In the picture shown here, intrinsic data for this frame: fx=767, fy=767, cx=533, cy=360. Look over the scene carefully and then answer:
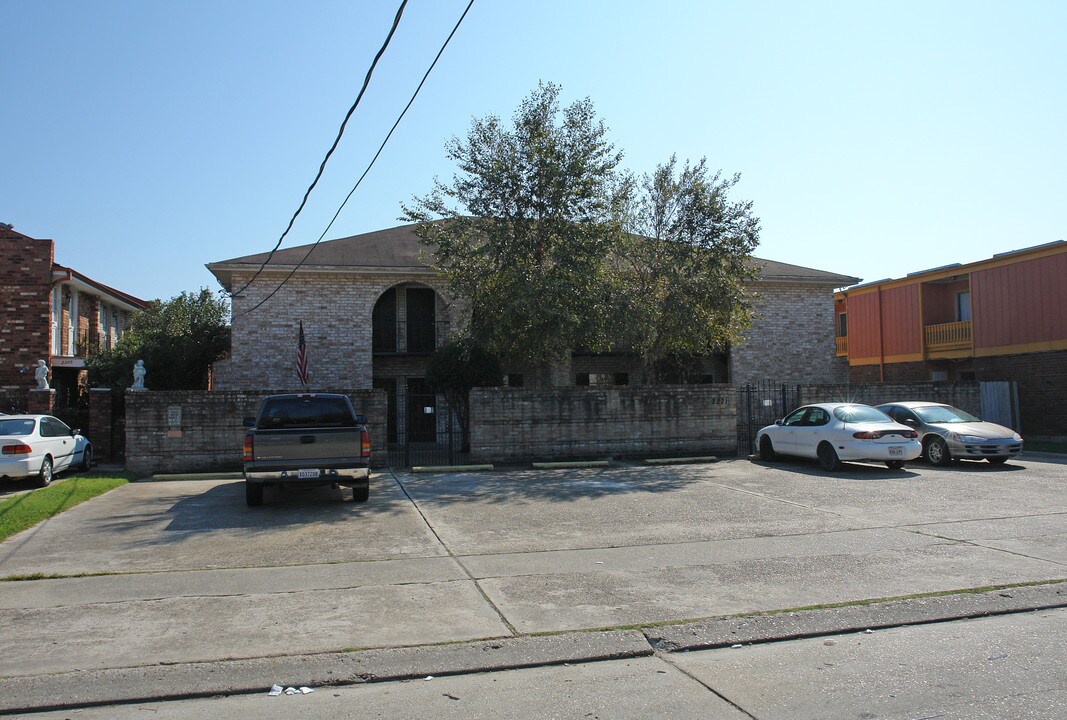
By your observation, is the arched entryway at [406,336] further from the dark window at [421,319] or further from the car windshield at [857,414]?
the car windshield at [857,414]

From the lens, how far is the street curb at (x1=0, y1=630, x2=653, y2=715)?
15.8 ft

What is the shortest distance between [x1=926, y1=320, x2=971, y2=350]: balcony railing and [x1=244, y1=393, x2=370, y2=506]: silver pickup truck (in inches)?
1009

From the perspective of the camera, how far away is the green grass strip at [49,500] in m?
10.5

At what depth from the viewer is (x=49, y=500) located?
1250cm

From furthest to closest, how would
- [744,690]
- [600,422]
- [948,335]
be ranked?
[948,335] → [600,422] → [744,690]

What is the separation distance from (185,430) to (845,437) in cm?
1426

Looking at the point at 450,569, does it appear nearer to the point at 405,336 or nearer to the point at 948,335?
the point at 405,336

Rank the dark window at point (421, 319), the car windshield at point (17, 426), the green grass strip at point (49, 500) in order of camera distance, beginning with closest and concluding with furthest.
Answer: the green grass strip at point (49, 500) < the car windshield at point (17, 426) < the dark window at point (421, 319)

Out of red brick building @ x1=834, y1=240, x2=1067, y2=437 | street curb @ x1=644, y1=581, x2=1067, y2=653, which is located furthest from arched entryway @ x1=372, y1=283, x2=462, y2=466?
street curb @ x1=644, y1=581, x2=1067, y2=653

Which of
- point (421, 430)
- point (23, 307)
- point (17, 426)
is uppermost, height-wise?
point (23, 307)

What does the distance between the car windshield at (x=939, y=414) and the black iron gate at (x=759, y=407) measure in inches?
154

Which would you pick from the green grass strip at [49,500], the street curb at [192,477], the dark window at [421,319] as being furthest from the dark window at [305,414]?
the dark window at [421,319]

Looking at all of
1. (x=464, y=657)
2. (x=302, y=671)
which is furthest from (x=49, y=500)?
(x=464, y=657)

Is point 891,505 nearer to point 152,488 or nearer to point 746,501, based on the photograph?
point 746,501
